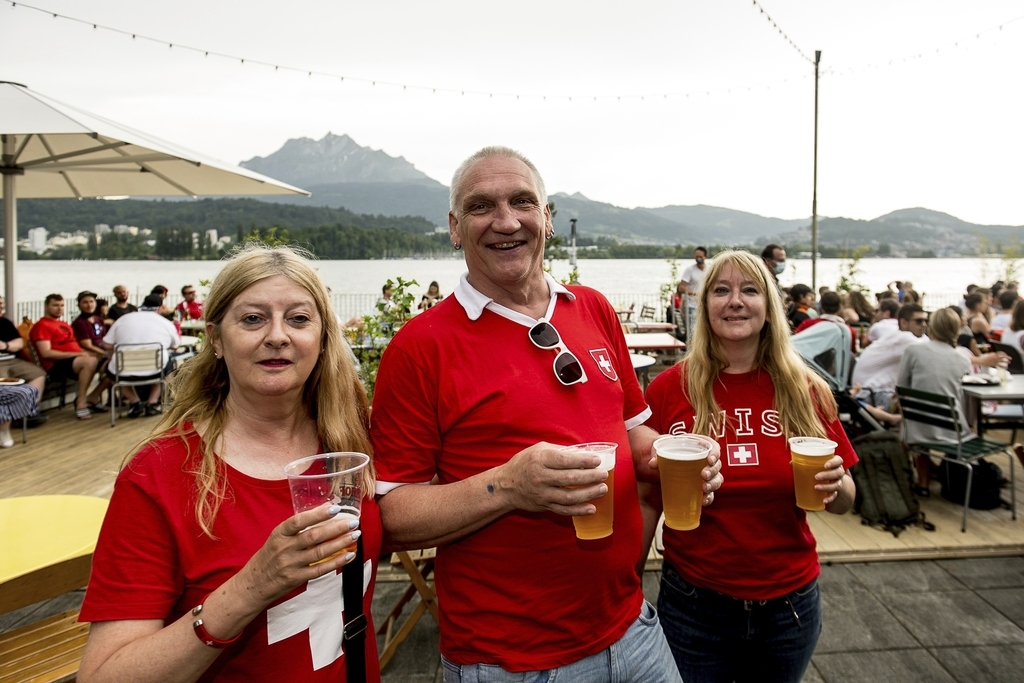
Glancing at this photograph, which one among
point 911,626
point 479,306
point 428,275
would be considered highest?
point 428,275

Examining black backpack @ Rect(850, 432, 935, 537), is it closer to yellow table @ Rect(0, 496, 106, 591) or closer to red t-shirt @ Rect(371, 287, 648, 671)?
red t-shirt @ Rect(371, 287, 648, 671)

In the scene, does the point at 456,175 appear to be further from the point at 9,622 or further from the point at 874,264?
the point at 874,264

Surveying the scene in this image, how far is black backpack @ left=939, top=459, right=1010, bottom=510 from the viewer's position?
4457 mm

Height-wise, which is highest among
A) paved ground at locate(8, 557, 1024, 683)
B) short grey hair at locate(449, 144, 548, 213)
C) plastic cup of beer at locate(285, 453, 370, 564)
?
short grey hair at locate(449, 144, 548, 213)

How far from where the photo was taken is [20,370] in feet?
22.3

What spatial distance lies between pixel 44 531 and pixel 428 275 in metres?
22.8

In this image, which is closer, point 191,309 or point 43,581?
point 43,581

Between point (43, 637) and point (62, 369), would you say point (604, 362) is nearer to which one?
point (43, 637)

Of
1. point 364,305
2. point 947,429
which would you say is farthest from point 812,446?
point 364,305

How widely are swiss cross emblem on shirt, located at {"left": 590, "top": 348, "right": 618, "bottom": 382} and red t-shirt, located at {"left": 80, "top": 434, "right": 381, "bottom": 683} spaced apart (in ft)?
2.60

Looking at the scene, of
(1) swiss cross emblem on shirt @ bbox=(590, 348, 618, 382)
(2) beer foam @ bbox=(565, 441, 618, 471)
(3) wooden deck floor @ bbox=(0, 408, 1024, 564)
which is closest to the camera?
(2) beer foam @ bbox=(565, 441, 618, 471)

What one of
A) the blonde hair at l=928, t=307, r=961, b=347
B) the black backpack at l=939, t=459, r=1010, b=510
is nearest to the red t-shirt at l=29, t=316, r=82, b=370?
the blonde hair at l=928, t=307, r=961, b=347

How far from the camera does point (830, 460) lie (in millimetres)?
1626

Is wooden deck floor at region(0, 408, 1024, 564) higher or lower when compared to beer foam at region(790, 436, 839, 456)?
lower
